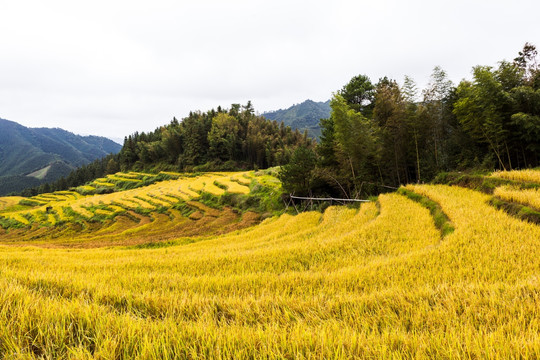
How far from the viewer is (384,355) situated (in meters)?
1.46

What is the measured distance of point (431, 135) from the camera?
742 inches

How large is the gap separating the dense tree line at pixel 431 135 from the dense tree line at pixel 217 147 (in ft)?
119

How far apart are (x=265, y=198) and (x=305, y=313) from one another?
24650 millimetres

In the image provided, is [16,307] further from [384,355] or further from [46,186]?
[46,186]

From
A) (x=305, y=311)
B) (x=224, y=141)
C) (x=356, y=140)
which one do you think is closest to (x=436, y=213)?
(x=305, y=311)

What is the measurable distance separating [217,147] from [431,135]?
5949cm

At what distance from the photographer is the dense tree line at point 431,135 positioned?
14625 mm

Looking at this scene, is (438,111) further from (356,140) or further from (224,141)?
(224,141)

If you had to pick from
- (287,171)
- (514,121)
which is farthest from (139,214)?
(514,121)

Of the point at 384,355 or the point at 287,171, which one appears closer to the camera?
the point at 384,355

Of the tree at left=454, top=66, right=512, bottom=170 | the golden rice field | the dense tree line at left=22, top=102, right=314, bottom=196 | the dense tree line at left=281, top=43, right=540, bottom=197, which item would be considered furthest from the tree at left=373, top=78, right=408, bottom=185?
the dense tree line at left=22, top=102, right=314, bottom=196

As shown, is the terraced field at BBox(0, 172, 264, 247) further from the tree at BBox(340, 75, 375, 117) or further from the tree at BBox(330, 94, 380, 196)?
the tree at BBox(340, 75, 375, 117)

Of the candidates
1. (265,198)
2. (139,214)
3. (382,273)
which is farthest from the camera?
(139,214)

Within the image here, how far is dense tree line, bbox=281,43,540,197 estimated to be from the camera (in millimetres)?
14625
